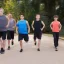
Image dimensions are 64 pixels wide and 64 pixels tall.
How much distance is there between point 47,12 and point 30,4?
2.22m

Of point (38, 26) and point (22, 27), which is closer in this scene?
point (22, 27)

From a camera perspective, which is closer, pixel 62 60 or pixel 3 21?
pixel 62 60

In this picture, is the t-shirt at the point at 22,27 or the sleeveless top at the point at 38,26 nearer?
the t-shirt at the point at 22,27

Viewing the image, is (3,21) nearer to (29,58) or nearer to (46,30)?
(29,58)

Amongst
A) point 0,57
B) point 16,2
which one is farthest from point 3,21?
point 16,2

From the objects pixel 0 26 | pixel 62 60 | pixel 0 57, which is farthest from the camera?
pixel 0 26

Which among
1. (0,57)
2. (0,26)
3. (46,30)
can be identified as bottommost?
(46,30)

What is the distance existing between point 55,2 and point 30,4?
2927 millimetres

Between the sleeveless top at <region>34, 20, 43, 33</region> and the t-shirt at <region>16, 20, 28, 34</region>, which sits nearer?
the t-shirt at <region>16, 20, 28, 34</region>

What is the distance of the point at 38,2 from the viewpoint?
3294 cm

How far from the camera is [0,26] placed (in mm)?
12398

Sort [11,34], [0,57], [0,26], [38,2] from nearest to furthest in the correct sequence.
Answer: [0,57] < [0,26] < [11,34] < [38,2]

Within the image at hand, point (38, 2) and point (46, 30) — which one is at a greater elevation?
point (38, 2)

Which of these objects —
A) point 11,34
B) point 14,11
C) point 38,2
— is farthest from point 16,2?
point 11,34
